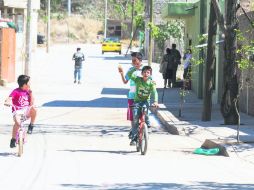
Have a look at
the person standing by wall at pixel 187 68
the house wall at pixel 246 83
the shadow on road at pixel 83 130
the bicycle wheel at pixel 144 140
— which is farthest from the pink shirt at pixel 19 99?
the person standing by wall at pixel 187 68

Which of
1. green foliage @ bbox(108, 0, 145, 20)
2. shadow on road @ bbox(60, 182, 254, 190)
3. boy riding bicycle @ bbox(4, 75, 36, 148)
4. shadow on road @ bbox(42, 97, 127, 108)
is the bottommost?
shadow on road @ bbox(60, 182, 254, 190)

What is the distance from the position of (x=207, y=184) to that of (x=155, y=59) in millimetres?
53398

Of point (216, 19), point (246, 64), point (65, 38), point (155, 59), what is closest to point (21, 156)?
point (246, 64)

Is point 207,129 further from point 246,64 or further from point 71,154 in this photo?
point 71,154

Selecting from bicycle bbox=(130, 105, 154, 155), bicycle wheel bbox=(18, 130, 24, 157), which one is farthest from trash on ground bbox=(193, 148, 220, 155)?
bicycle wheel bbox=(18, 130, 24, 157)

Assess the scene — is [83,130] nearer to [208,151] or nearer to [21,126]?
[208,151]

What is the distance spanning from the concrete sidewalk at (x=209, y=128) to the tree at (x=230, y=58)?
1.62ft

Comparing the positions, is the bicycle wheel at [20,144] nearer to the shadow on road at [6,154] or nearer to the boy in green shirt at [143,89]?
the shadow on road at [6,154]

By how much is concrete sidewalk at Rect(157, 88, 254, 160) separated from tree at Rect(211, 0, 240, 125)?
1.62 ft

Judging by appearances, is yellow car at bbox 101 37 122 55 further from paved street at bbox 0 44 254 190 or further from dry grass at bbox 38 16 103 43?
paved street at bbox 0 44 254 190

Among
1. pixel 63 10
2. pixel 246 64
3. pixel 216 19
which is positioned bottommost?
pixel 246 64

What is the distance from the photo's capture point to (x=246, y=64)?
15602mm

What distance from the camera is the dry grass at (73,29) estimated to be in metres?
123

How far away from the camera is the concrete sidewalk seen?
1437 cm
